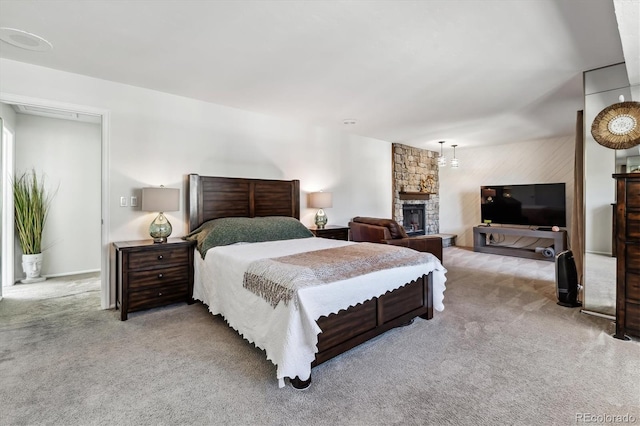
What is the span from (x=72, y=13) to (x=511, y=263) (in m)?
6.65

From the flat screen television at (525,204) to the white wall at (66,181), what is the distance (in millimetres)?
7685

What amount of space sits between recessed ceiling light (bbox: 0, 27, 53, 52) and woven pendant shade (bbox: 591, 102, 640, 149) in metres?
5.02

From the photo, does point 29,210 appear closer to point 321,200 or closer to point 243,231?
point 243,231

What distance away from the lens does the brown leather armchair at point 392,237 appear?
14.5 feet

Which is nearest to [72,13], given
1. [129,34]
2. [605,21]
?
[129,34]

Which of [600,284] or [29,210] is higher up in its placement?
[29,210]

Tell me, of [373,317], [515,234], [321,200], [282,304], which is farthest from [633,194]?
[515,234]

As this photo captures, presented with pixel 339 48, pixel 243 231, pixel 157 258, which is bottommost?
pixel 157 258

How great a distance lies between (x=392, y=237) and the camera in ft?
14.6

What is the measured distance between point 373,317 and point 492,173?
6146mm

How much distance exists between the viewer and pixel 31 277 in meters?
4.19

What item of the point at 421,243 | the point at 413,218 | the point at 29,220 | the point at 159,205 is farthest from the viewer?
the point at 413,218

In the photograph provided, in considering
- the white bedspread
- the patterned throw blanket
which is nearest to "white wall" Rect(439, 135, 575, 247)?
the white bedspread

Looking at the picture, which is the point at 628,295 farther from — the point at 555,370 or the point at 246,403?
the point at 246,403
